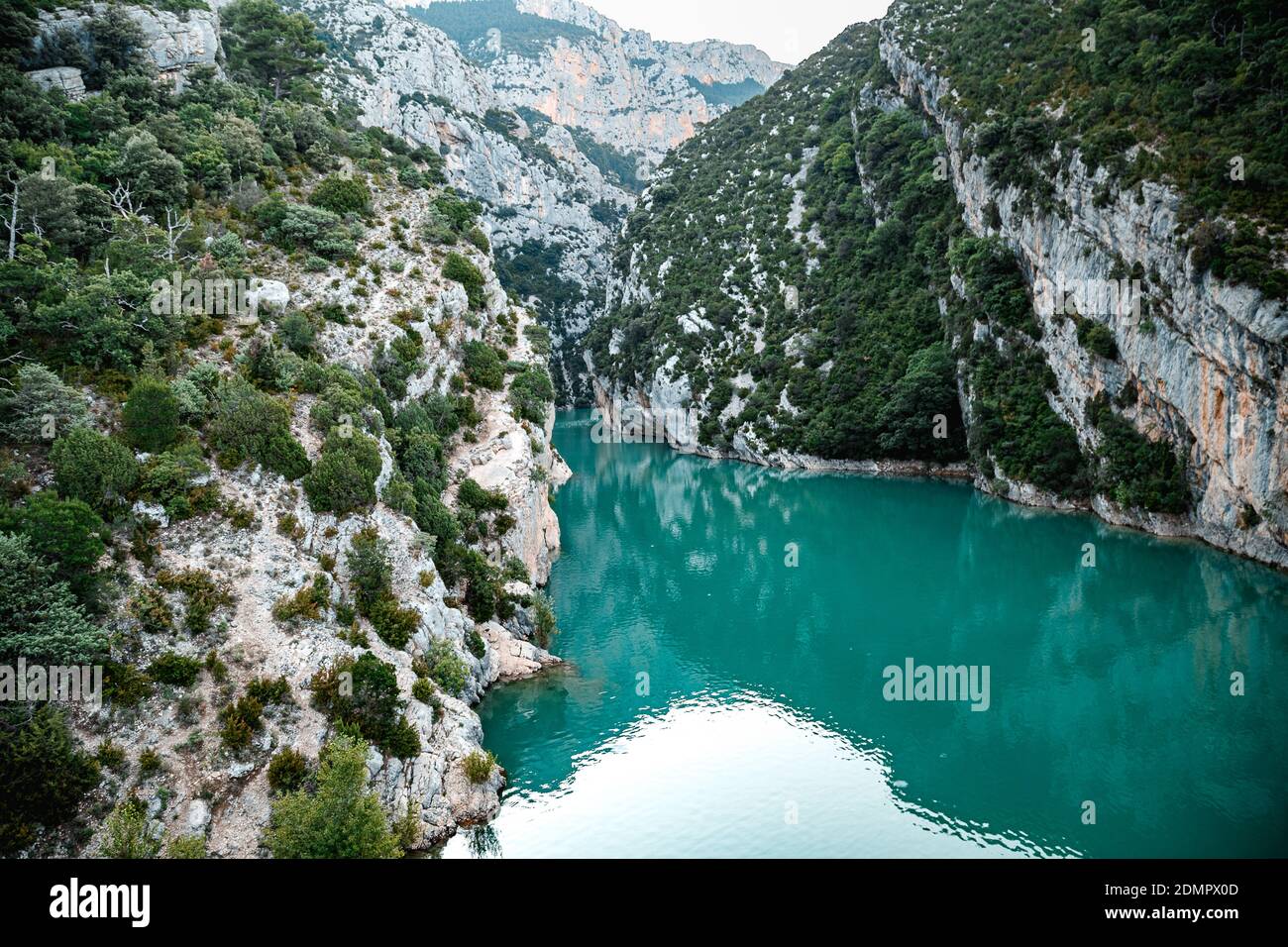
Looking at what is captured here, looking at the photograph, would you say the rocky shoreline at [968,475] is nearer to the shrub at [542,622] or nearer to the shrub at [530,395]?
the shrub at [530,395]

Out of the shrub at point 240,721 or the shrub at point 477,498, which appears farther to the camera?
the shrub at point 477,498

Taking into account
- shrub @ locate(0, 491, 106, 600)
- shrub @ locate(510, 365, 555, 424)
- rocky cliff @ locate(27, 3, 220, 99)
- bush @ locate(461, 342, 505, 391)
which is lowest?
shrub @ locate(0, 491, 106, 600)

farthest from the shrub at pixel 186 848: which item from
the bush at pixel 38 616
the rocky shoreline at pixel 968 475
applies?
the rocky shoreline at pixel 968 475

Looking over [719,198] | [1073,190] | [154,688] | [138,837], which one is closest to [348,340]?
[154,688]

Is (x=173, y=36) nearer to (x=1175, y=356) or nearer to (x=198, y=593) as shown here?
(x=198, y=593)

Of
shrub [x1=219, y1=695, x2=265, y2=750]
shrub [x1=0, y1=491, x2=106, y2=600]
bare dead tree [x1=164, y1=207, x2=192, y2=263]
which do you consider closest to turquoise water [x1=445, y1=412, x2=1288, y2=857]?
shrub [x1=219, y1=695, x2=265, y2=750]

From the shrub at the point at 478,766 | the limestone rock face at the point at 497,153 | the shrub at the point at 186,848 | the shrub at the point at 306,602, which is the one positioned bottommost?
the shrub at the point at 478,766

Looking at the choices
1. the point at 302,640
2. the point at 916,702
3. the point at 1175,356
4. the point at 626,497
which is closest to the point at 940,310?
the point at 1175,356

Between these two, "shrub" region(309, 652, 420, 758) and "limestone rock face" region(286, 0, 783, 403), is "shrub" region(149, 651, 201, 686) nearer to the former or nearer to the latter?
"shrub" region(309, 652, 420, 758)
